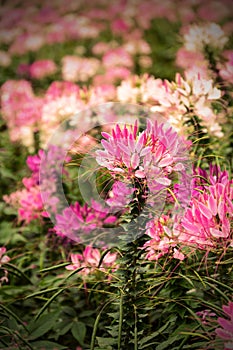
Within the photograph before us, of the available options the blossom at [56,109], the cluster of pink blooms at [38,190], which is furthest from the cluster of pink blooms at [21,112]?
the cluster of pink blooms at [38,190]

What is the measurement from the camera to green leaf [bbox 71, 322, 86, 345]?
99 cm

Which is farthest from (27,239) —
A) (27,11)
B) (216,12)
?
(27,11)

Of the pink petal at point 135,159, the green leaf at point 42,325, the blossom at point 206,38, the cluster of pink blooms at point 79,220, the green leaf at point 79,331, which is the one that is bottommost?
the green leaf at point 79,331

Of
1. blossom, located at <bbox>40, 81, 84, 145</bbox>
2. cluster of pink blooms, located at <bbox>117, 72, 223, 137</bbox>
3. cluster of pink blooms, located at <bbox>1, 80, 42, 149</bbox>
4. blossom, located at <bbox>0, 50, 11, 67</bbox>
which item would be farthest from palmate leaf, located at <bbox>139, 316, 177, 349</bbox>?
blossom, located at <bbox>0, 50, 11, 67</bbox>

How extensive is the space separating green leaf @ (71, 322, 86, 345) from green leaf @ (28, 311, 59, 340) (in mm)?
59

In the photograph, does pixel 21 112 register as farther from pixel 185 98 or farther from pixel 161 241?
pixel 161 241

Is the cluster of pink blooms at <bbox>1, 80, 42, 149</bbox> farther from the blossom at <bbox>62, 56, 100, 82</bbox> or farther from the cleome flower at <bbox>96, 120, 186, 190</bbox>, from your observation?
the cleome flower at <bbox>96, 120, 186, 190</bbox>

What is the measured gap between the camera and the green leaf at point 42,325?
0.93 m

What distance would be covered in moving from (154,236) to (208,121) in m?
0.43

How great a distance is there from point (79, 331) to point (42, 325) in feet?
0.30

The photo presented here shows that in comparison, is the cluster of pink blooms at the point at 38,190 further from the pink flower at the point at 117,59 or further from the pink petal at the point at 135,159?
the pink flower at the point at 117,59

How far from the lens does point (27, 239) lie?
137 centimetres

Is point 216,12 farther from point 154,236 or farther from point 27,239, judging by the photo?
point 154,236

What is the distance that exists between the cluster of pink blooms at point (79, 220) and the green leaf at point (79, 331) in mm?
202
